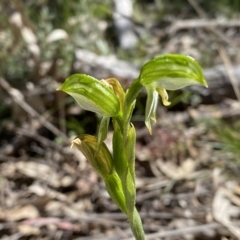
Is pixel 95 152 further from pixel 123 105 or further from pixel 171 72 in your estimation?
pixel 171 72

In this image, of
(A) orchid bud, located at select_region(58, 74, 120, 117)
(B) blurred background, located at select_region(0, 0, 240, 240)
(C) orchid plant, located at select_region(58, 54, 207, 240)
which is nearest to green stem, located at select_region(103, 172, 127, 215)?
(C) orchid plant, located at select_region(58, 54, 207, 240)

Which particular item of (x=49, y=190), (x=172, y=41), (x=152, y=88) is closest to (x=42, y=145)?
(x=49, y=190)

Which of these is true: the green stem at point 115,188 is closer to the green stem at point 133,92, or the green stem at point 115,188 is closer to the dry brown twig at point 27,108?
the green stem at point 133,92

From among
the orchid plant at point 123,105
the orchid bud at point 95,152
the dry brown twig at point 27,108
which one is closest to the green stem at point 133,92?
the orchid plant at point 123,105

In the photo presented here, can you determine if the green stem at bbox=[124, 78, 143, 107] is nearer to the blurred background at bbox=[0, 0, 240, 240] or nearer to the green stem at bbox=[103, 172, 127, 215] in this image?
the green stem at bbox=[103, 172, 127, 215]

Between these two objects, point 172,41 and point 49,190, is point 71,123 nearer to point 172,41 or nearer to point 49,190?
point 49,190

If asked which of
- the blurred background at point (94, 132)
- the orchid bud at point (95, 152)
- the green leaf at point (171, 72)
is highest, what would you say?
the blurred background at point (94, 132)
